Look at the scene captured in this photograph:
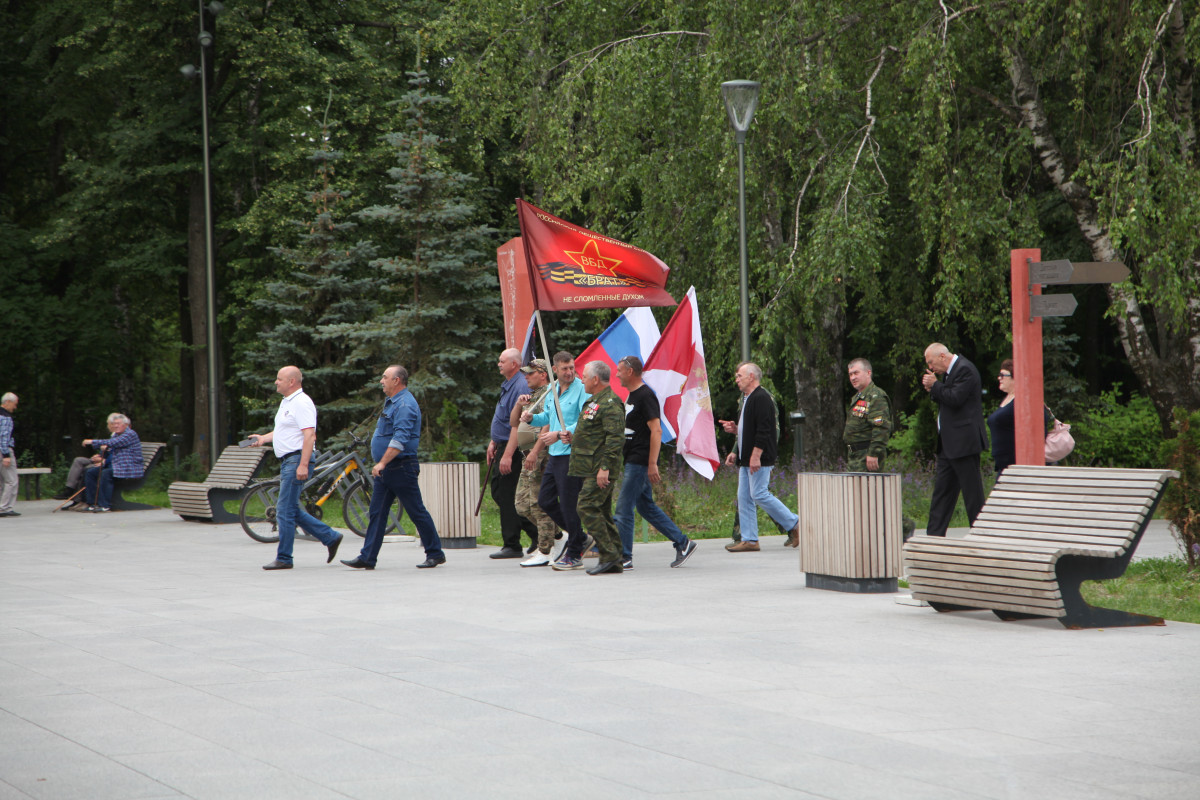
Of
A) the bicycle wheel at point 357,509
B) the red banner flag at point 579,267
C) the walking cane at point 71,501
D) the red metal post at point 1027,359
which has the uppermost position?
the red banner flag at point 579,267

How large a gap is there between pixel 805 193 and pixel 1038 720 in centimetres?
1242

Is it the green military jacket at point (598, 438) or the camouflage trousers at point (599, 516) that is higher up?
the green military jacket at point (598, 438)

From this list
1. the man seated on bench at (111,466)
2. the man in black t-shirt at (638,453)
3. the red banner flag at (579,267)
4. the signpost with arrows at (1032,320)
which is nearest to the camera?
the signpost with arrows at (1032,320)

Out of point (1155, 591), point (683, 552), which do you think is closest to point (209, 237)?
point (683, 552)

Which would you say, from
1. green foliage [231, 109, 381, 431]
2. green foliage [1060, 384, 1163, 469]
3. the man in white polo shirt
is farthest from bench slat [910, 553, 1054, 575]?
green foliage [231, 109, 381, 431]

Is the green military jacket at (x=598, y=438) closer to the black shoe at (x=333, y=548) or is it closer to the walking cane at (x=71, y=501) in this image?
the black shoe at (x=333, y=548)

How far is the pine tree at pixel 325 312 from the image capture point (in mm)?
23938

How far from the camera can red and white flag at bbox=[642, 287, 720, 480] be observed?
13.5 meters

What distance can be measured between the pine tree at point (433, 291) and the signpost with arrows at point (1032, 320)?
14260 millimetres

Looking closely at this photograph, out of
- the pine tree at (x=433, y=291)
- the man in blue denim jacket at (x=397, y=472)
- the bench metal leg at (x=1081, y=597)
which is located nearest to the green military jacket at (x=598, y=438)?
the man in blue denim jacket at (x=397, y=472)

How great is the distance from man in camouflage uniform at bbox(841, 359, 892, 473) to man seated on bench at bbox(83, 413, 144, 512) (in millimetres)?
13213

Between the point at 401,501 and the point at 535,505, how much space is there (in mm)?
1250

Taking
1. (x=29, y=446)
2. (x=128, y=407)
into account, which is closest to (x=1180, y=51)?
(x=29, y=446)

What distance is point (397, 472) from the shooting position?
11680 millimetres
